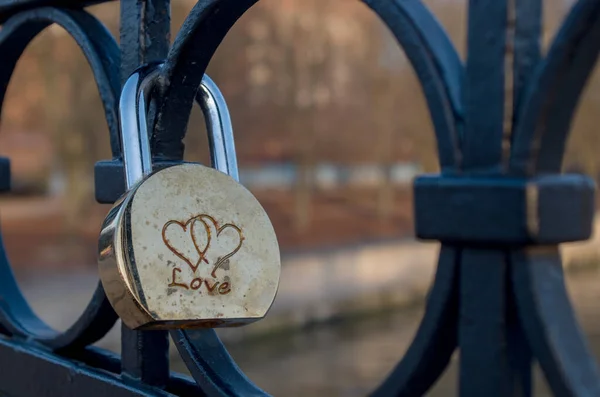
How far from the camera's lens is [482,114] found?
0.60 metres

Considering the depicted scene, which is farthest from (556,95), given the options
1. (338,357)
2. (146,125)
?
(338,357)

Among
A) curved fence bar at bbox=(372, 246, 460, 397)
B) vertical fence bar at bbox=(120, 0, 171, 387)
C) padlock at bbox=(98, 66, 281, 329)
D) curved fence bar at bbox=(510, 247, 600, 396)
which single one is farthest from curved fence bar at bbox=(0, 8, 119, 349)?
curved fence bar at bbox=(510, 247, 600, 396)

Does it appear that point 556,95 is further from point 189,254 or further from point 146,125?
point 146,125

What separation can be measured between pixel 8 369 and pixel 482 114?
93 centimetres

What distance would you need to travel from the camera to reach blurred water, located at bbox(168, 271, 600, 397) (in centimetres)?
1097

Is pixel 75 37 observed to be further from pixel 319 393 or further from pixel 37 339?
pixel 319 393

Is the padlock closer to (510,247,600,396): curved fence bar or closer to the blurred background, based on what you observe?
(510,247,600,396): curved fence bar

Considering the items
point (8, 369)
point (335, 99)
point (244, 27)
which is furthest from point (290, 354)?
point (8, 369)

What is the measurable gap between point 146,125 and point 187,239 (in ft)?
0.61

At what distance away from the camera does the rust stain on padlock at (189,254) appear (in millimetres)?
731

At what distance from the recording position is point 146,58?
1011 millimetres

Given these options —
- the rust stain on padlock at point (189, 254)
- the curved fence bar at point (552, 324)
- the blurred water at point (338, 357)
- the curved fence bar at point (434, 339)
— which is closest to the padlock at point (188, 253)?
the rust stain on padlock at point (189, 254)

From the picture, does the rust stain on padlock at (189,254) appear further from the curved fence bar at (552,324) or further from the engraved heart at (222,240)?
the curved fence bar at (552,324)

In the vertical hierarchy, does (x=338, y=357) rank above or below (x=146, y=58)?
below
